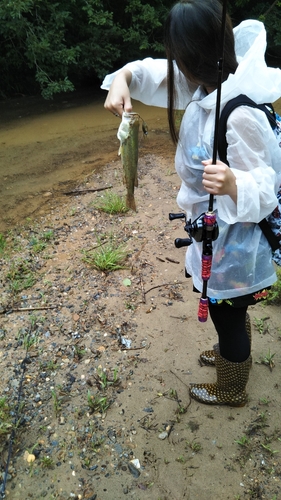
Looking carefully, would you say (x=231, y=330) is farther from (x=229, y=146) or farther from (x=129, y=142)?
(x=129, y=142)

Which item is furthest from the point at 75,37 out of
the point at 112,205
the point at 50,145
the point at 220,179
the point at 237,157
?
the point at 220,179

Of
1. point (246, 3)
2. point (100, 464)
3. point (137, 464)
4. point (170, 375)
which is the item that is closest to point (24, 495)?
point (100, 464)

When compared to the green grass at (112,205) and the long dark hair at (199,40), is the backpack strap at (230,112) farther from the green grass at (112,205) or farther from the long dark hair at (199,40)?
the green grass at (112,205)

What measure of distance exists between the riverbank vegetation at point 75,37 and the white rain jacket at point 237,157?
631 cm

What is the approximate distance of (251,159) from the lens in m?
1.53

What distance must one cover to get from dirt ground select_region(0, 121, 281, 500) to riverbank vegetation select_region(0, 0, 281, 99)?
5491 millimetres

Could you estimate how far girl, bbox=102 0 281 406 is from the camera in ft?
4.97

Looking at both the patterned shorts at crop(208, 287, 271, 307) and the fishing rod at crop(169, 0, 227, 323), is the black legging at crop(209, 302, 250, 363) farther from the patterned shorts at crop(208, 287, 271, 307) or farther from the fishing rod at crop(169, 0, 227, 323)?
the fishing rod at crop(169, 0, 227, 323)

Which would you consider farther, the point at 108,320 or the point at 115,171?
the point at 115,171

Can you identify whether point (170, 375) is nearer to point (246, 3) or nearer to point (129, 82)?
point (129, 82)

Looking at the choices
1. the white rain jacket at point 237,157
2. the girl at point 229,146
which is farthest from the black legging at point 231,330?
the white rain jacket at point 237,157

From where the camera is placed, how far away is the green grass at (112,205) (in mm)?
4449

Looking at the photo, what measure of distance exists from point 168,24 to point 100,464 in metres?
2.09

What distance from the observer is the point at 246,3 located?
10328 millimetres
